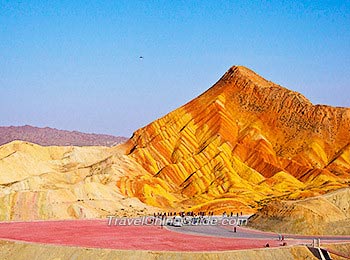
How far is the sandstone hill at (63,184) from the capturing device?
2549 inches

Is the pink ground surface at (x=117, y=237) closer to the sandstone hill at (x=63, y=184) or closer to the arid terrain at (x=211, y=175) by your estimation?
the arid terrain at (x=211, y=175)

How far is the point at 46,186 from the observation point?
263 ft

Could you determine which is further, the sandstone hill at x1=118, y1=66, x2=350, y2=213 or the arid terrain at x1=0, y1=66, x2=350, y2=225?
the sandstone hill at x1=118, y1=66, x2=350, y2=213

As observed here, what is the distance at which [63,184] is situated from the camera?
282ft

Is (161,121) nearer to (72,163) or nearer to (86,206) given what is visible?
(72,163)

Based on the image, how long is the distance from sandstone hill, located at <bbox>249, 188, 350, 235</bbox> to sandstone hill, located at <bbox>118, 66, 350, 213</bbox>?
759 inches

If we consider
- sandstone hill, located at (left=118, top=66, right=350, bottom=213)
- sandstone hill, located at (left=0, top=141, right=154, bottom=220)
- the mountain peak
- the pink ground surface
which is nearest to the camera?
the pink ground surface

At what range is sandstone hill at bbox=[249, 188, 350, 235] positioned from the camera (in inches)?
2100

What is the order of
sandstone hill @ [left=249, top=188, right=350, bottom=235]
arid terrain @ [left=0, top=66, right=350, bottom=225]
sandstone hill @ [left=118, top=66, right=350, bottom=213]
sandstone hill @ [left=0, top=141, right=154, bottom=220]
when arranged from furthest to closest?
sandstone hill @ [left=118, top=66, right=350, bottom=213] < arid terrain @ [left=0, top=66, right=350, bottom=225] < sandstone hill @ [left=0, top=141, right=154, bottom=220] < sandstone hill @ [left=249, top=188, right=350, bottom=235]

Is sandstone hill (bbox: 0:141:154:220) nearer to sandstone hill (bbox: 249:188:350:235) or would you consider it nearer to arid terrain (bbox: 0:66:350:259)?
arid terrain (bbox: 0:66:350:259)

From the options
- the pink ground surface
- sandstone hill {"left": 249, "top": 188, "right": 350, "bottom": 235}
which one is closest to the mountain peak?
sandstone hill {"left": 249, "top": 188, "right": 350, "bottom": 235}

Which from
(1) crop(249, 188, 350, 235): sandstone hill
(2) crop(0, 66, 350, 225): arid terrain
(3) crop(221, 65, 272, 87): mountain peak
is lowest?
(1) crop(249, 188, 350, 235): sandstone hill

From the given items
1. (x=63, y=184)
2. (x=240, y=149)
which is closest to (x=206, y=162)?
(x=240, y=149)

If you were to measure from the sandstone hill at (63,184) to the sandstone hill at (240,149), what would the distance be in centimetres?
494
